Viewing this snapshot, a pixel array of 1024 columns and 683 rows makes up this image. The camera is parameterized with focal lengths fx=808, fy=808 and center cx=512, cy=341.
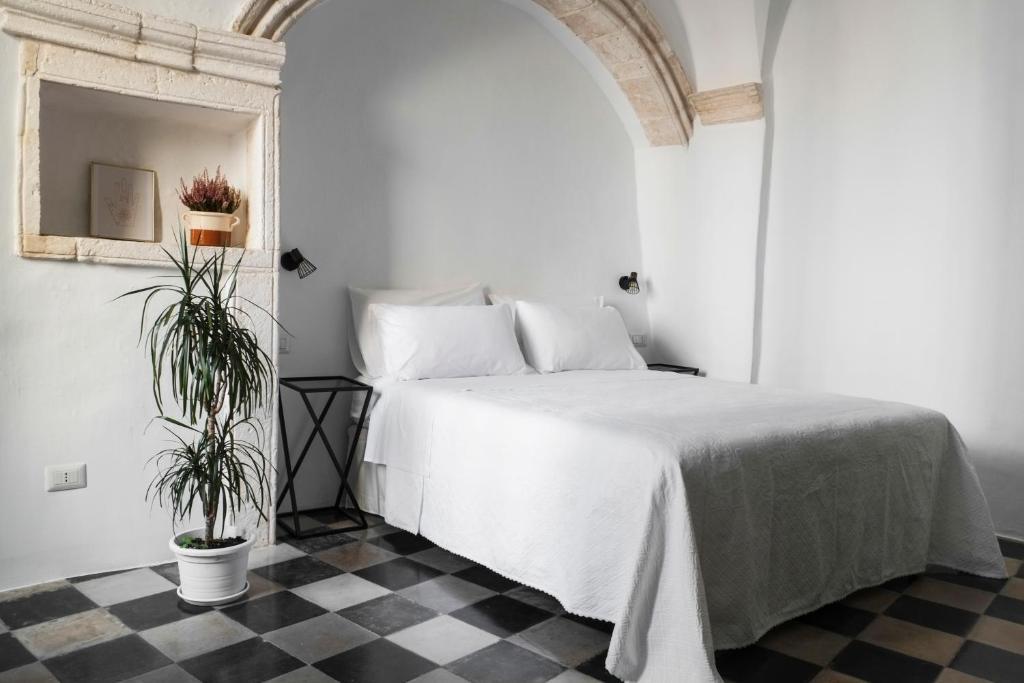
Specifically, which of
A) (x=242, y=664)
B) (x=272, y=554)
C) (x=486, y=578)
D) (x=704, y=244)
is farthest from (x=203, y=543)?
(x=704, y=244)

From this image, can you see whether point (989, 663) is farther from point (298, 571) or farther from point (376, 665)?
point (298, 571)

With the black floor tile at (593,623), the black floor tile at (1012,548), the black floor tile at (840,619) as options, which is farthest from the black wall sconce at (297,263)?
the black floor tile at (1012,548)

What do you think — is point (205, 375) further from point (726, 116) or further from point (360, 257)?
point (726, 116)

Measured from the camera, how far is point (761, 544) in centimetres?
252

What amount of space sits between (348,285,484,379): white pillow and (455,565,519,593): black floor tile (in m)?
1.10

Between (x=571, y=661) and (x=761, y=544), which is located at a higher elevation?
(x=761, y=544)

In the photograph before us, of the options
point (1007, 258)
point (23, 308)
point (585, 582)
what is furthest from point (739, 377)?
point (23, 308)

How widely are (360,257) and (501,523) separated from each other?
1753 millimetres

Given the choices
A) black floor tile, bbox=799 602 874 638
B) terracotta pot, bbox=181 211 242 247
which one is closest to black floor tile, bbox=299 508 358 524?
terracotta pot, bbox=181 211 242 247

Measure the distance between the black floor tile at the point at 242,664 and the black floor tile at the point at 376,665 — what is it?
0.11m

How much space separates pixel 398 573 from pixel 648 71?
131 inches

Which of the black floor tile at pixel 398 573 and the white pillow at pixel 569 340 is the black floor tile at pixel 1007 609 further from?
the white pillow at pixel 569 340

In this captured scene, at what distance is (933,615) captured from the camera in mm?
2836

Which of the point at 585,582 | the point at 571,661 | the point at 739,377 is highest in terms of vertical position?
the point at 739,377
